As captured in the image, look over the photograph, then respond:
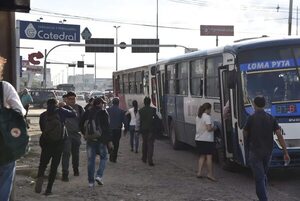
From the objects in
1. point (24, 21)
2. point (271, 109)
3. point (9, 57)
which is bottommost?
point (271, 109)

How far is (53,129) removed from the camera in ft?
30.1

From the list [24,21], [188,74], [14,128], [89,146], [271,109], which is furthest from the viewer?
[24,21]

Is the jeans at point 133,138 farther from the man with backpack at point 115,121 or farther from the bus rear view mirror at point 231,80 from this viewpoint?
the bus rear view mirror at point 231,80

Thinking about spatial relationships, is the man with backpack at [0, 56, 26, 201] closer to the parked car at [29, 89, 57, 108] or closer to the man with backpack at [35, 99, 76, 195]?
the man with backpack at [35, 99, 76, 195]

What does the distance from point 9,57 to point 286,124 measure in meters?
6.41

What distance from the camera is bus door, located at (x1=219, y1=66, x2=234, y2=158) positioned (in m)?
11.5

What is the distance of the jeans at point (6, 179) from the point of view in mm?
4723

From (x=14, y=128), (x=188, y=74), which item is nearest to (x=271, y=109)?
(x=188, y=74)

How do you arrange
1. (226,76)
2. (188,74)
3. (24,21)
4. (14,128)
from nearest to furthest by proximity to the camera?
(14,128) → (226,76) → (188,74) → (24,21)

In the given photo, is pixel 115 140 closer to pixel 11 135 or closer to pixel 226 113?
pixel 226 113

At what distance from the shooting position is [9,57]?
597cm

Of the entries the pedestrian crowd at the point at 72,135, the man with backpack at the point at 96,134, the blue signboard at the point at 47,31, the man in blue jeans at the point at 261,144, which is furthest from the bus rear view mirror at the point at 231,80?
the blue signboard at the point at 47,31

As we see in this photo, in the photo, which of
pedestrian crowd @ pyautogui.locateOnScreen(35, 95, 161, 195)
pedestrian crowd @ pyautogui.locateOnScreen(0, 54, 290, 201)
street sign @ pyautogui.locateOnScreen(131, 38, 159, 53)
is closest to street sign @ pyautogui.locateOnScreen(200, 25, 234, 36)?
street sign @ pyautogui.locateOnScreen(131, 38, 159, 53)

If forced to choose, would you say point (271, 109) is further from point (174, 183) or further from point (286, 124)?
point (174, 183)
